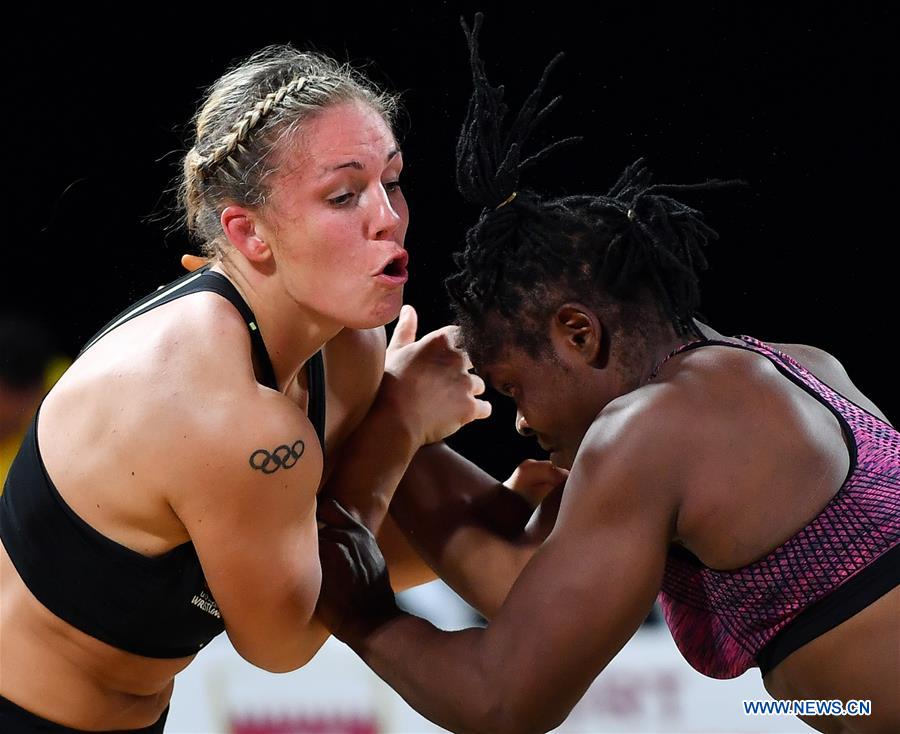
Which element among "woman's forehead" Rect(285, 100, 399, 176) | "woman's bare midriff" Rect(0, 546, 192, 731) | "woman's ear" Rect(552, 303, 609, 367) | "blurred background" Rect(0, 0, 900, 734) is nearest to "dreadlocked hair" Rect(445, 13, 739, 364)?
"woman's ear" Rect(552, 303, 609, 367)

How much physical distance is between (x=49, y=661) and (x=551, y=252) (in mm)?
931

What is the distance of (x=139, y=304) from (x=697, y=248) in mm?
844

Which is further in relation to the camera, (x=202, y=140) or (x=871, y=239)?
(x=871, y=239)

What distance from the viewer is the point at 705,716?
9.92 feet

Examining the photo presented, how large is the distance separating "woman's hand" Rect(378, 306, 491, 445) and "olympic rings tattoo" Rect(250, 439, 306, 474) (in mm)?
483

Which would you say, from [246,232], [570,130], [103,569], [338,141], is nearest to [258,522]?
[103,569]

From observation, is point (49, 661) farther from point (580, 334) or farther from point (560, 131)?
point (560, 131)

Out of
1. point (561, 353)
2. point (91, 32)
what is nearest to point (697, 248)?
point (561, 353)

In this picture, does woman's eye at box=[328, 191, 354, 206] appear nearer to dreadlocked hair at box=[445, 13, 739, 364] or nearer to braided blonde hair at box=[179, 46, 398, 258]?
braided blonde hair at box=[179, 46, 398, 258]

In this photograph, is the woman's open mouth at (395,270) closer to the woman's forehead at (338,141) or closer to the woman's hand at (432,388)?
the woman's forehead at (338,141)

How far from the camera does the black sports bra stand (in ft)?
5.45

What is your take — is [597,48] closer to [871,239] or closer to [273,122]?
[871,239]

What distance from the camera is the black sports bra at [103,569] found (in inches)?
65.4

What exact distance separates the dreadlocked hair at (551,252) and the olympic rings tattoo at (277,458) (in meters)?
0.36
